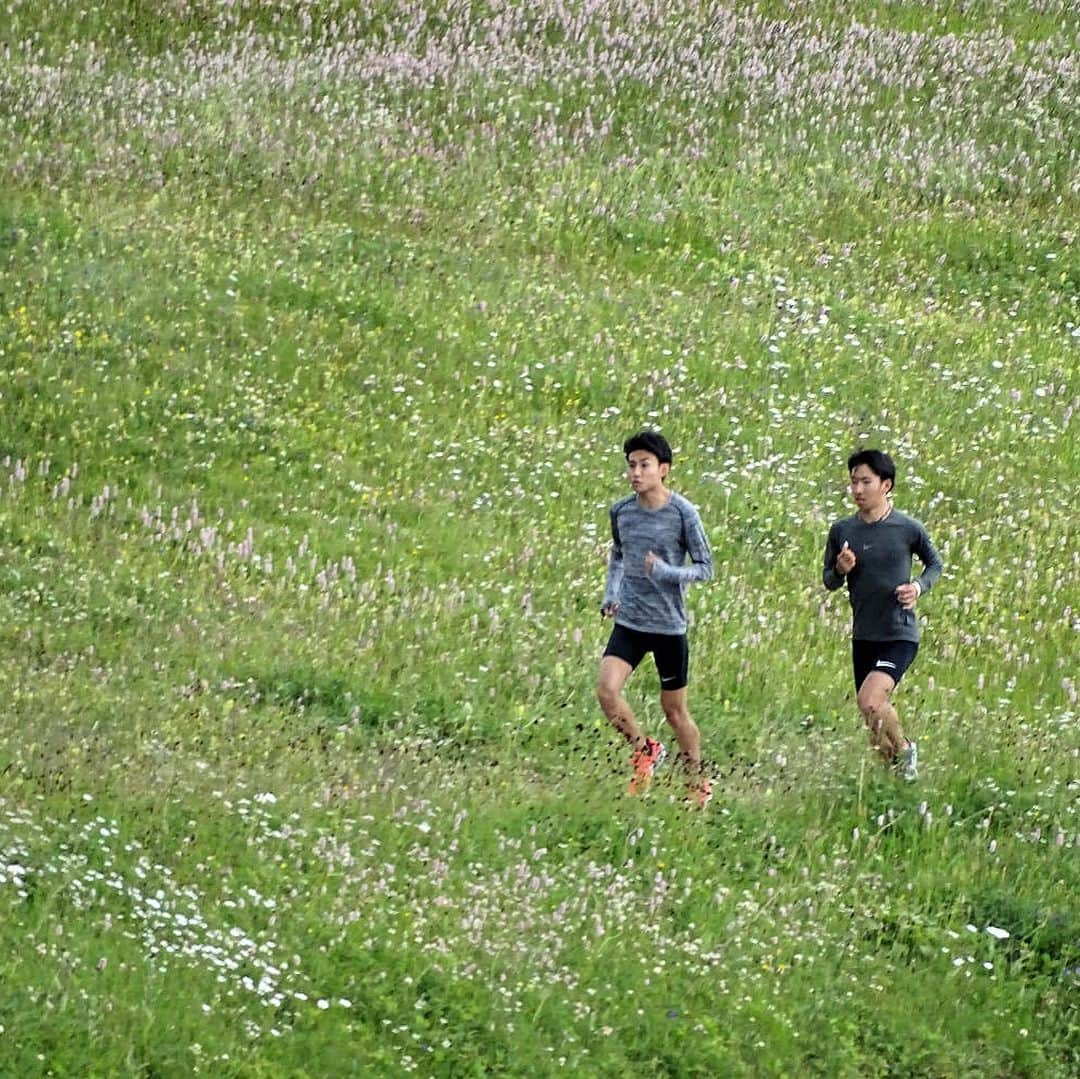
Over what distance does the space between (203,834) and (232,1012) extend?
4.87ft

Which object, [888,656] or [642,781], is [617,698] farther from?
[888,656]

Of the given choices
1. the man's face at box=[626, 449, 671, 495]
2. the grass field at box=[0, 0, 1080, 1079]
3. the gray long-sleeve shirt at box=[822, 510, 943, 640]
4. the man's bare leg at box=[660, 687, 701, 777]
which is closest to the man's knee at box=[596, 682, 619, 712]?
the man's bare leg at box=[660, 687, 701, 777]

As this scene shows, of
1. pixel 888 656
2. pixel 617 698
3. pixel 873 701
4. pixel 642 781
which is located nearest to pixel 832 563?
pixel 888 656

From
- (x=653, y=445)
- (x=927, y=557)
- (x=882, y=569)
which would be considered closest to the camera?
(x=653, y=445)

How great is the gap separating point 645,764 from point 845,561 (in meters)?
1.61

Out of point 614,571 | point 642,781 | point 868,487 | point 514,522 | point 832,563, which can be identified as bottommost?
point 642,781

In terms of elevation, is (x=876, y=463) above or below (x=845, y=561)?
above

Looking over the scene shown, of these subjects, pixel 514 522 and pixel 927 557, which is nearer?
pixel 927 557

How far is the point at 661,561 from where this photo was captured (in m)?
10.9

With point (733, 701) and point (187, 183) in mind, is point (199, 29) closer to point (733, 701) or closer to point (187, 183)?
point (187, 183)

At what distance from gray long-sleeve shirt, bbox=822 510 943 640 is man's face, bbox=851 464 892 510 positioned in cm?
14

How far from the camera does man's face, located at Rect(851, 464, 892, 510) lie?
11312 mm

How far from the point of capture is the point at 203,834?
9438 mm

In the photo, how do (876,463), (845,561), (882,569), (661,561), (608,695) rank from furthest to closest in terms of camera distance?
(882,569) → (876,463) → (845,561) → (608,695) → (661,561)
